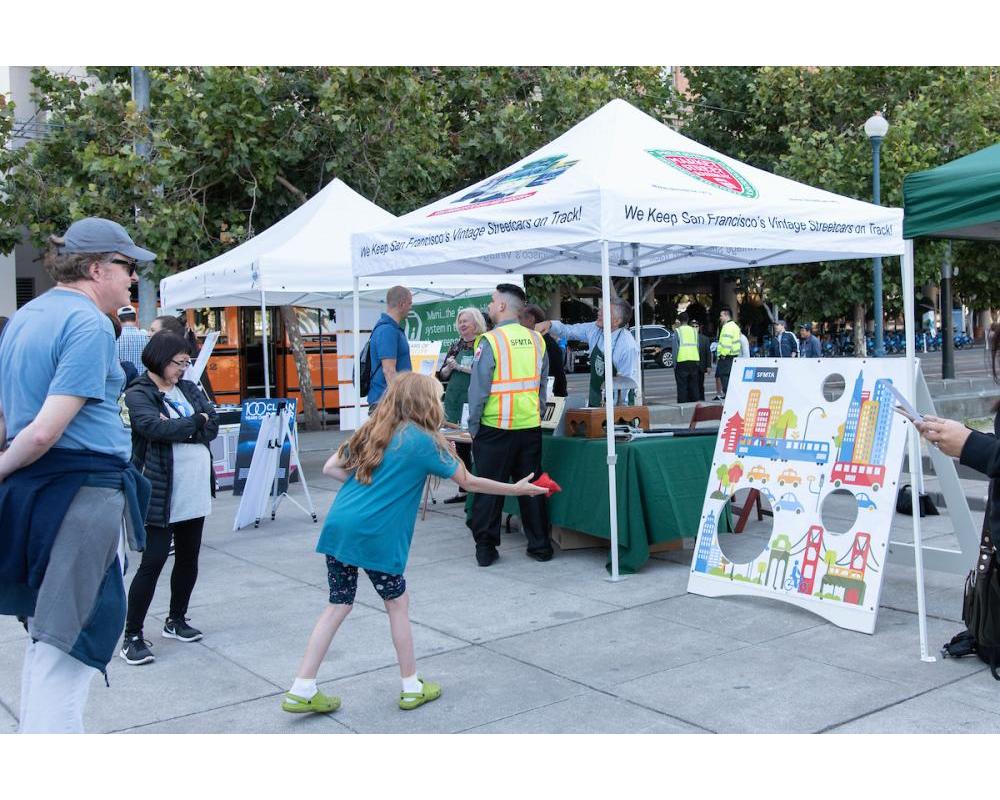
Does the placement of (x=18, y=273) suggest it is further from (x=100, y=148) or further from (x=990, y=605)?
(x=990, y=605)

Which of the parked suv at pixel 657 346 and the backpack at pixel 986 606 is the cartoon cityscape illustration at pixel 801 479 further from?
the parked suv at pixel 657 346

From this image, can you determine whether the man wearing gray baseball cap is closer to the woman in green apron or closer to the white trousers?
the white trousers

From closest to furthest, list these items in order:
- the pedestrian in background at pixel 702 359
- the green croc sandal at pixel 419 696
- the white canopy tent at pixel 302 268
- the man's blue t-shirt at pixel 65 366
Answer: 1. the man's blue t-shirt at pixel 65 366
2. the green croc sandal at pixel 419 696
3. the white canopy tent at pixel 302 268
4. the pedestrian in background at pixel 702 359

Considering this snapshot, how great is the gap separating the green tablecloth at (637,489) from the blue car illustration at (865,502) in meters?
1.47

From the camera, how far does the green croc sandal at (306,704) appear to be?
4164 millimetres

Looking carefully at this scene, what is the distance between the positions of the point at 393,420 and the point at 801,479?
Result: 2.78m

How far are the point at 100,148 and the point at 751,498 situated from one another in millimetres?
11076

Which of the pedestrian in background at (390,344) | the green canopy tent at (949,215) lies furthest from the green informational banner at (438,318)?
the green canopy tent at (949,215)

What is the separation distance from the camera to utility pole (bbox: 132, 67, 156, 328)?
13.5 metres

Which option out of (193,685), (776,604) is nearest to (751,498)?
(776,604)

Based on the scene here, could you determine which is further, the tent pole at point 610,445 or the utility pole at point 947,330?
the utility pole at point 947,330

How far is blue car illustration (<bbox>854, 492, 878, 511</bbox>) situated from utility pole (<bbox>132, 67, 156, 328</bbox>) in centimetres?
1062

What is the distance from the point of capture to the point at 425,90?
15.4 metres

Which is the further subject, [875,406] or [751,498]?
[751,498]
